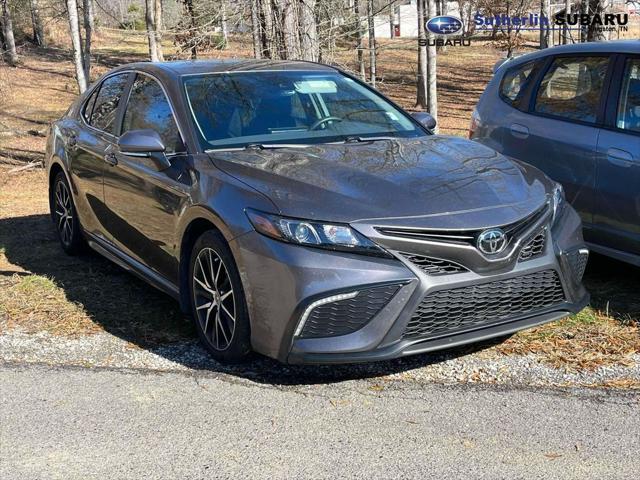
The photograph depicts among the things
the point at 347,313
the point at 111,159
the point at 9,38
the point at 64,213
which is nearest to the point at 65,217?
the point at 64,213

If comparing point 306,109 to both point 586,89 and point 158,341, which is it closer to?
point 158,341

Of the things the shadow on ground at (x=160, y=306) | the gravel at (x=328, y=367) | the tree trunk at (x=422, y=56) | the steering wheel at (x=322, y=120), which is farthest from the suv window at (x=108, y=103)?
the tree trunk at (x=422, y=56)

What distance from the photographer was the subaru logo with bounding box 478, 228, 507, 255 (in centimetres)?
376

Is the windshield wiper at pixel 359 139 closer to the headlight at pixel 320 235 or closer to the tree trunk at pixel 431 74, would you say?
the headlight at pixel 320 235

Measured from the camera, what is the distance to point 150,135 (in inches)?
185

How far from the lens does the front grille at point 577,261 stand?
13.7 feet

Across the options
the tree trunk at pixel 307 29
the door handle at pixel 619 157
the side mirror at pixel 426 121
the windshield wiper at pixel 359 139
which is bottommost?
the door handle at pixel 619 157

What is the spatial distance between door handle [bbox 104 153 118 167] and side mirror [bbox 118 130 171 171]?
657mm

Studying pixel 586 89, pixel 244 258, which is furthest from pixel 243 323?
pixel 586 89

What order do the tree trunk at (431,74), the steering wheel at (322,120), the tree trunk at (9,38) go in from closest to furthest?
1. the steering wheel at (322,120)
2. the tree trunk at (431,74)
3. the tree trunk at (9,38)

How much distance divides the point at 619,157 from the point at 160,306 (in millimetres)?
3258

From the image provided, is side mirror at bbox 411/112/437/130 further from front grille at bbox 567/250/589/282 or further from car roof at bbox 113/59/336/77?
front grille at bbox 567/250/589/282

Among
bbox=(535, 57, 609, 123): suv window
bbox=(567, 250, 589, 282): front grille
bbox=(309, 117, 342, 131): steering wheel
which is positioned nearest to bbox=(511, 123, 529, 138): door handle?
bbox=(535, 57, 609, 123): suv window

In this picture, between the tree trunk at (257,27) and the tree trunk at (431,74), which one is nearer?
the tree trunk at (257,27)
